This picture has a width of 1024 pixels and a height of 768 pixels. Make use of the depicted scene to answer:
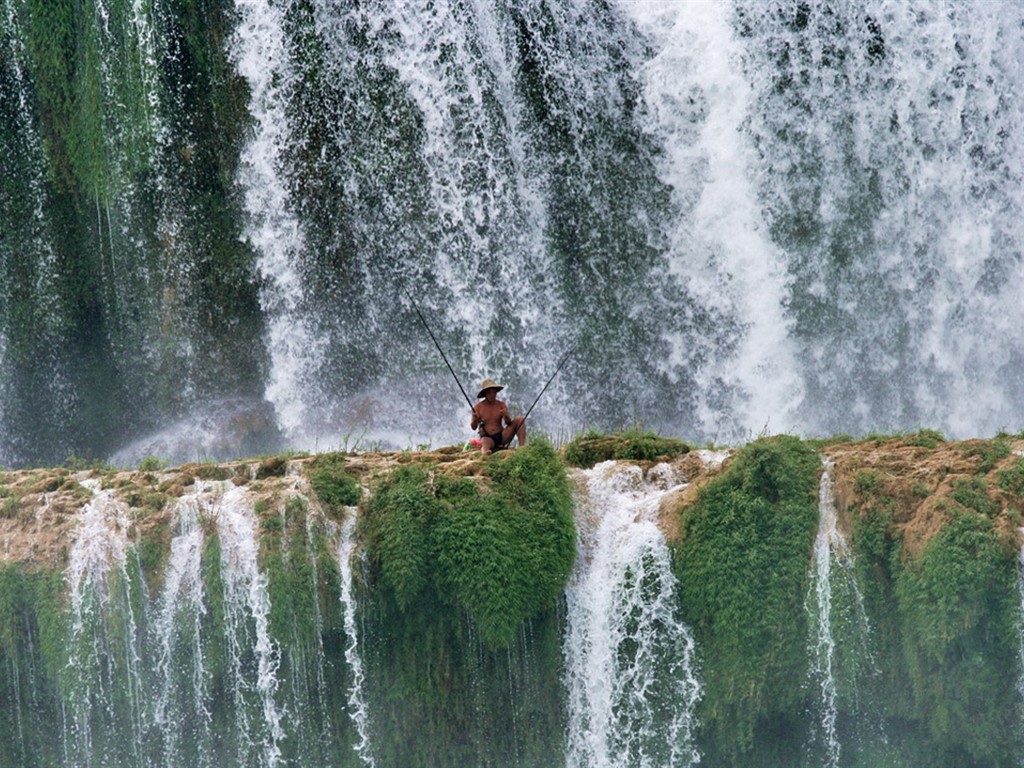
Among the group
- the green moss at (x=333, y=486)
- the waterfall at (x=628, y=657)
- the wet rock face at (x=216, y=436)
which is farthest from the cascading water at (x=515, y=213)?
the waterfall at (x=628, y=657)

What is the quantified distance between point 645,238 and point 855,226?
1.94 m

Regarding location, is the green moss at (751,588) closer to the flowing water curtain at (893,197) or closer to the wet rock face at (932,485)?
the wet rock face at (932,485)

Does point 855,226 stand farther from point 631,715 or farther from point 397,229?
point 631,715

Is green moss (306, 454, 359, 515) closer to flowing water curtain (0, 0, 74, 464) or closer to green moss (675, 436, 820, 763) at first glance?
green moss (675, 436, 820, 763)

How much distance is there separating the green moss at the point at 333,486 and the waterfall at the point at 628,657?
151cm

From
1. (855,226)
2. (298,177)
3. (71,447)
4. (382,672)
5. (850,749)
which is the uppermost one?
(298,177)

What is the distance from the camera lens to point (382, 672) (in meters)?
10.5

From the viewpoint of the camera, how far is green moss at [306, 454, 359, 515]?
1070 cm

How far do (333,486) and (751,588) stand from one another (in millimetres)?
2720

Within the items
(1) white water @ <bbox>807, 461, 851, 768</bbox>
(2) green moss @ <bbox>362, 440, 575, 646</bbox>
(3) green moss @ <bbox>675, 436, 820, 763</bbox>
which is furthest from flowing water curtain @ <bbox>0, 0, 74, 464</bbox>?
(1) white water @ <bbox>807, 461, 851, 768</bbox>

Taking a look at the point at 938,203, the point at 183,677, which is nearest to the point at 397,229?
the point at 938,203

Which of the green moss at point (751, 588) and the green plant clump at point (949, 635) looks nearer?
the green plant clump at point (949, 635)

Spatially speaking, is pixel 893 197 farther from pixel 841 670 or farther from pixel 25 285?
pixel 25 285

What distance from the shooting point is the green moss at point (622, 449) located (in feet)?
37.6
